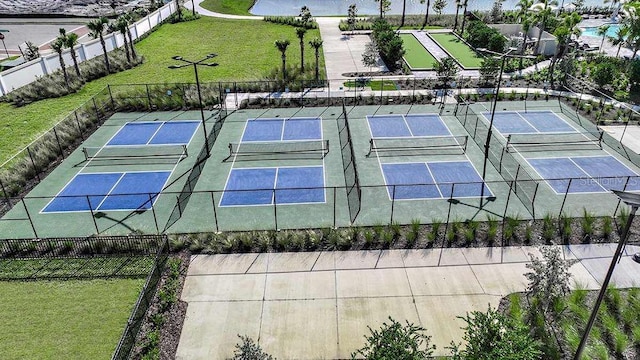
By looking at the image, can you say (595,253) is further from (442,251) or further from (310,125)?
(310,125)

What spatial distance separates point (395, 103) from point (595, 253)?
58.3 ft

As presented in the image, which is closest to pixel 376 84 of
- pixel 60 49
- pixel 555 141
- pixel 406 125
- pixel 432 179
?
pixel 406 125

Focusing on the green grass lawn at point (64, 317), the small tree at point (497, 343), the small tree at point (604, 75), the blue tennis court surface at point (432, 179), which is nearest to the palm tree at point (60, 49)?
the green grass lawn at point (64, 317)

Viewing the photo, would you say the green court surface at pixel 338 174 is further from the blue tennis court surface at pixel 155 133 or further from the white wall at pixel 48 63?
the white wall at pixel 48 63

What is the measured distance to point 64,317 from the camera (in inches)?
549

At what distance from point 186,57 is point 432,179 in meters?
32.3

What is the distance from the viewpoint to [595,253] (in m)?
16.5

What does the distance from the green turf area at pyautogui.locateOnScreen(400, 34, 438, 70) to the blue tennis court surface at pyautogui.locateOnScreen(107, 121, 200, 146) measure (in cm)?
2187

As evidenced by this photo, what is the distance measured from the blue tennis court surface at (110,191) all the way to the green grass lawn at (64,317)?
4.72 m

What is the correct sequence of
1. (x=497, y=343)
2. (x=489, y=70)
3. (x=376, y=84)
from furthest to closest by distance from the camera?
1. (x=376, y=84)
2. (x=489, y=70)
3. (x=497, y=343)

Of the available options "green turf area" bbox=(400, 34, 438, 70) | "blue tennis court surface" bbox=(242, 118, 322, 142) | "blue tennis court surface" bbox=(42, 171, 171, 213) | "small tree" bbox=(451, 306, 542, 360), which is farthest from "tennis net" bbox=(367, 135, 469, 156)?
"green turf area" bbox=(400, 34, 438, 70)

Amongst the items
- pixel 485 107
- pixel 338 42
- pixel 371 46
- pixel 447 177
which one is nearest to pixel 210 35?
pixel 338 42

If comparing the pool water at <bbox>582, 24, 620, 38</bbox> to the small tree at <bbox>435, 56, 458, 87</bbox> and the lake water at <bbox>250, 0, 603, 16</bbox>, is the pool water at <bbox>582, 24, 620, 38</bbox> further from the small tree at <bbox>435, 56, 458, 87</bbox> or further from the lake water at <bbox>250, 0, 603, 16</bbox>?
the small tree at <bbox>435, 56, 458, 87</bbox>

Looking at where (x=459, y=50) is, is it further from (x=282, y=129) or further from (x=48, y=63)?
(x=48, y=63)
